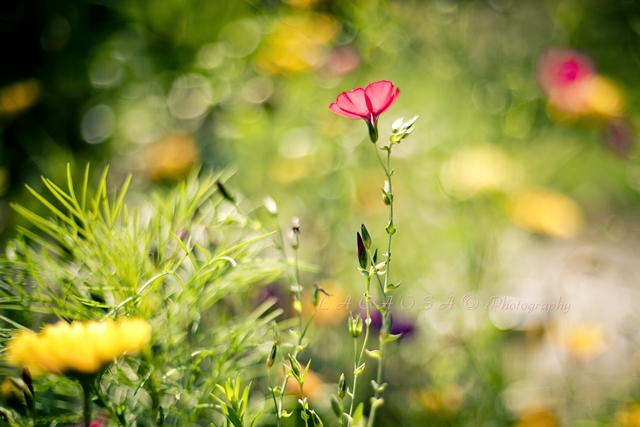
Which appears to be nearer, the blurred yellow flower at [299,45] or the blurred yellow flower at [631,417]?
the blurred yellow flower at [631,417]

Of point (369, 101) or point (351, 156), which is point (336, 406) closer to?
point (369, 101)

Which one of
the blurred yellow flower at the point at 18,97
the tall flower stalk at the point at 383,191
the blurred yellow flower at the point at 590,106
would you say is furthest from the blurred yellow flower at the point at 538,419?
the blurred yellow flower at the point at 18,97

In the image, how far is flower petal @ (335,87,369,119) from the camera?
345 mm

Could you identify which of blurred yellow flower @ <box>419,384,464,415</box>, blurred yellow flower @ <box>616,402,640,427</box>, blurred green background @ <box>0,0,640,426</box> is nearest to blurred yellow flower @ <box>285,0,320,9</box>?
blurred green background @ <box>0,0,640,426</box>

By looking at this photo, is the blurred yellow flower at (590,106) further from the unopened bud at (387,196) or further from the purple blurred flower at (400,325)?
the unopened bud at (387,196)

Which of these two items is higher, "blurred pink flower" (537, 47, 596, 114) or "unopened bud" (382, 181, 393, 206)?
"unopened bud" (382, 181, 393, 206)

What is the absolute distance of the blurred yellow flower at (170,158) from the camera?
79 centimetres

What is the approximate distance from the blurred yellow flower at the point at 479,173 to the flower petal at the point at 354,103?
570mm

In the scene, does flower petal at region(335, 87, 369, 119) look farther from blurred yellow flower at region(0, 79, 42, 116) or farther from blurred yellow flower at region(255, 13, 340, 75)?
blurred yellow flower at region(0, 79, 42, 116)

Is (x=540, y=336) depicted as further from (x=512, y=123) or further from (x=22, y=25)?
(x=22, y=25)

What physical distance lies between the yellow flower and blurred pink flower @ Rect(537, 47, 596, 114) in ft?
2.80

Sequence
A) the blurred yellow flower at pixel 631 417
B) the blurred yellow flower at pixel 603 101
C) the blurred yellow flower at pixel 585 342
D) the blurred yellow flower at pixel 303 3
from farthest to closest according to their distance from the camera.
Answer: the blurred yellow flower at pixel 603 101 < the blurred yellow flower at pixel 303 3 < the blurred yellow flower at pixel 585 342 < the blurred yellow flower at pixel 631 417

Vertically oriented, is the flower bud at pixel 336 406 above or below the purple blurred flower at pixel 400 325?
above

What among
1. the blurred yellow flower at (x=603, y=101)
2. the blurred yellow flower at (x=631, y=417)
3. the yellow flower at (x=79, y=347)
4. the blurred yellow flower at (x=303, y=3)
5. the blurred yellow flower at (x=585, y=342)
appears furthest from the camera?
the blurred yellow flower at (x=603, y=101)
